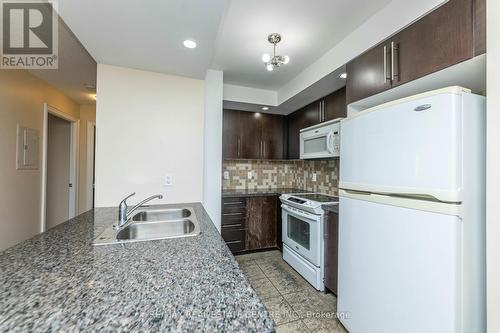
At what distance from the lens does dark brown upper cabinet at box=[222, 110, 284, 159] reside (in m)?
3.23

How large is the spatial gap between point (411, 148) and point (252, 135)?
2416 millimetres

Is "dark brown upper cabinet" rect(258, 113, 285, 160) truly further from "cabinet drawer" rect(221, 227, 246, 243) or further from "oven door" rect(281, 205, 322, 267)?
"cabinet drawer" rect(221, 227, 246, 243)

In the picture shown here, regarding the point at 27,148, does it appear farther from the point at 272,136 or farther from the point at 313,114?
the point at 313,114

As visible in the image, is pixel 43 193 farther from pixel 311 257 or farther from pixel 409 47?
pixel 409 47

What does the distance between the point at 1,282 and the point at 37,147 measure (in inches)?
107

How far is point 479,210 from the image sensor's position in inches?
39.7

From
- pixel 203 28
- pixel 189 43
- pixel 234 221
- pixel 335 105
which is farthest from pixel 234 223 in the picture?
pixel 203 28

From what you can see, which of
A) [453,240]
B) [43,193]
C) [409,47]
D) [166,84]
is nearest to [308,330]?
[453,240]

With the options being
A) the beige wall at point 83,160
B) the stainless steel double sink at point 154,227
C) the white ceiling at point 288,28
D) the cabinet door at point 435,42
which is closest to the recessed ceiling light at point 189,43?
the white ceiling at point 288,28

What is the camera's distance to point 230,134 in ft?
10.6

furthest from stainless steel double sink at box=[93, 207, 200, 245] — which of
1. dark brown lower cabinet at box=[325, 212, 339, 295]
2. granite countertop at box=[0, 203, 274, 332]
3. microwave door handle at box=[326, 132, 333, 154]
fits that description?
microwave door handle at box=[326, 132, 333, 154]

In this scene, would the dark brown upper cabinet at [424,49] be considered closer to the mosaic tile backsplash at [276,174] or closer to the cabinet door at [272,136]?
the mosaic tile backsplash at [276,174]

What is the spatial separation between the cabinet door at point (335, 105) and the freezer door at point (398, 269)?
1204mm

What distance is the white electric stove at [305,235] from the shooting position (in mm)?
2129
